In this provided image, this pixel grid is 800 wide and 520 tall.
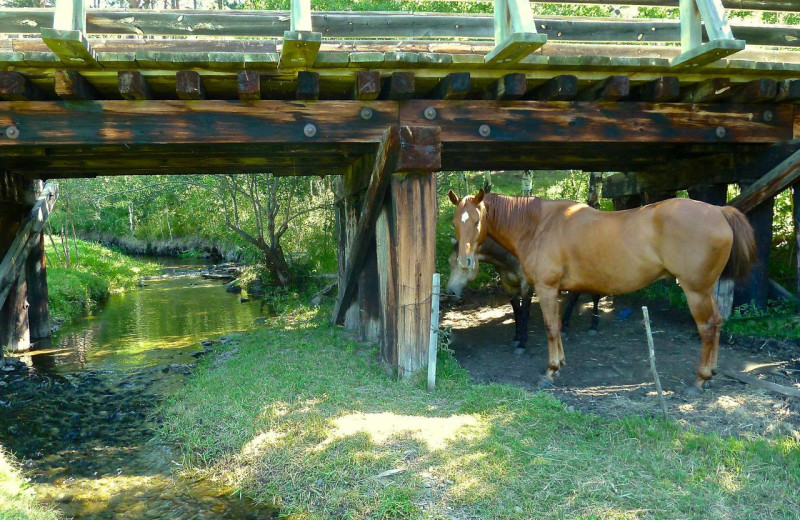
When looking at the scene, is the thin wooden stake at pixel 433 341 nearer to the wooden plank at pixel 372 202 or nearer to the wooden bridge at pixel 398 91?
Result: the wooden bridge at pixel 398 91

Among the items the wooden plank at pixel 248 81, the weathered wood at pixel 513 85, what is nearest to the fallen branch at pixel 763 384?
the weathered wood at pixel 513 85

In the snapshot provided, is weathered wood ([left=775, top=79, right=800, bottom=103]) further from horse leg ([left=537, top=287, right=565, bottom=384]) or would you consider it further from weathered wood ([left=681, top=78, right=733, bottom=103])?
horse leg ([left=537, top=287, right=565, bottom=384])

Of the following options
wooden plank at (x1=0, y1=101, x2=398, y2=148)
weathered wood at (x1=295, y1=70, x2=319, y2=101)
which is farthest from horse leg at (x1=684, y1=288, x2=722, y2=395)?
weathered wood at (x1=295, y1=70, x2=319, y2=101)

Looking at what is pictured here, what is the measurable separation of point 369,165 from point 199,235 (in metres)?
25.8

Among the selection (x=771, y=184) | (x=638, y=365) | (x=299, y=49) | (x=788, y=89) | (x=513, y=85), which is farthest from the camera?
(x=771, y=184)

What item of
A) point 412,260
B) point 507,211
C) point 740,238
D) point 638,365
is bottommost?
point 638,365

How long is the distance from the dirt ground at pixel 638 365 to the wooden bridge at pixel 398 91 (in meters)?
1.65

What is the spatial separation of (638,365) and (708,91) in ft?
10.9

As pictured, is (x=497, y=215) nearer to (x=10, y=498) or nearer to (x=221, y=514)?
(x=221, y=514)

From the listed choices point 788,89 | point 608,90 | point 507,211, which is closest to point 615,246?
point 507,211

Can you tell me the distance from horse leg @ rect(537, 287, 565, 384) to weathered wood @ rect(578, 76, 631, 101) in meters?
2.23

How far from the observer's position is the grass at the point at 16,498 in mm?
4020

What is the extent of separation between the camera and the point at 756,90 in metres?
6.52

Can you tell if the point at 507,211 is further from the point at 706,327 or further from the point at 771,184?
the point at 771,184
